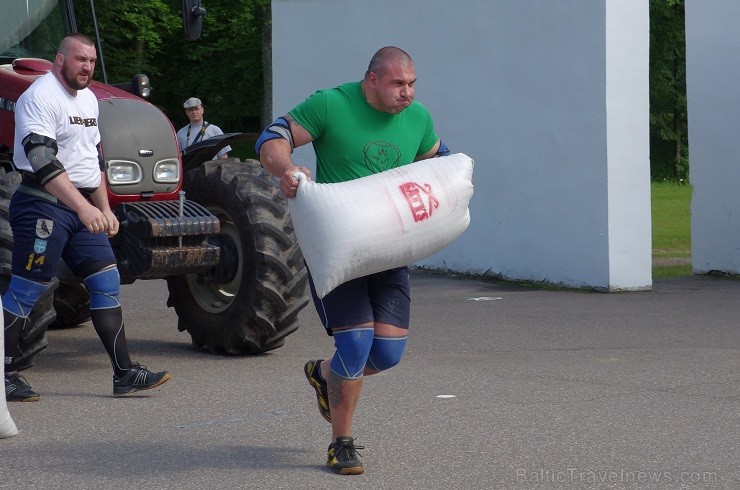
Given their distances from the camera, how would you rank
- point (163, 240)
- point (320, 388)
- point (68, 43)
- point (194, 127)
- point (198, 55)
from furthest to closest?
point (198, 55)
point (194, 127)
point (163, 240)
point (68, 43)
point (320, 388)

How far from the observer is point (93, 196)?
24.4 ft

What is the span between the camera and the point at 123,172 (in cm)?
830

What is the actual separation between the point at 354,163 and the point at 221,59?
33558 mm

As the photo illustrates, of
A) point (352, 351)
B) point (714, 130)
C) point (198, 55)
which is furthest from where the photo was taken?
point (198, 55)

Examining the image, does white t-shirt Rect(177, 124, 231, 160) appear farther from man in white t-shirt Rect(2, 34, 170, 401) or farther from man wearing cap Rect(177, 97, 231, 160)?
man in white t-shirt Rect(2, 34, 170, 401)

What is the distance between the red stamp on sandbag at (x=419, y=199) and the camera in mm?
5699

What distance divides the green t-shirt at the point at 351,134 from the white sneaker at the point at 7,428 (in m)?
1.97

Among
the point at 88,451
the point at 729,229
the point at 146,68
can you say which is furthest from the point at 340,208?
the point at 146,68

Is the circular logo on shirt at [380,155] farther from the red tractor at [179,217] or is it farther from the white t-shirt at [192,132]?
the white t-shirt at [192,132]

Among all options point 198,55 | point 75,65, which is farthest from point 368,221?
point 198,55

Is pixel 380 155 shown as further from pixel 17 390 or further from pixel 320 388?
A: pixel 17 390

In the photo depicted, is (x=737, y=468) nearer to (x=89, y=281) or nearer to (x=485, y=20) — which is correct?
(x=89, y=281)

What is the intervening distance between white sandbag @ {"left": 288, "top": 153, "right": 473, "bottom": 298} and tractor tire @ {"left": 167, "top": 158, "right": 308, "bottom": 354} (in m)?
2.96

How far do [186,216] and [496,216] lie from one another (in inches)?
253
